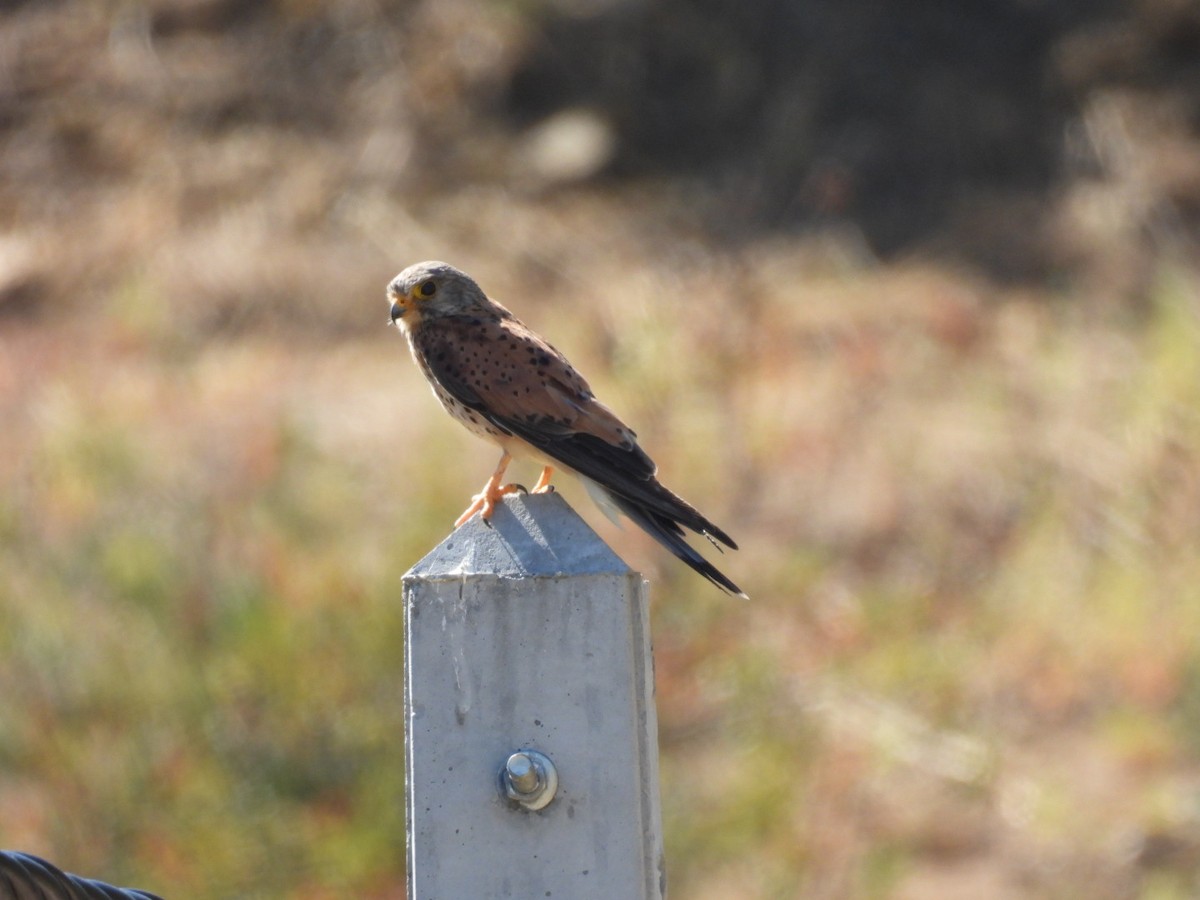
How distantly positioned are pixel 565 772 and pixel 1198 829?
5786mm

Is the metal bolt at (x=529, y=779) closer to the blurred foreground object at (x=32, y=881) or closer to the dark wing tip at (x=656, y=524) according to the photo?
the blurred foreground object at (x=32, y=881)

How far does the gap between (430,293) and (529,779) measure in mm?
1875

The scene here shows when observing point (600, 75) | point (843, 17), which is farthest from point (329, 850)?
point (843, 17)

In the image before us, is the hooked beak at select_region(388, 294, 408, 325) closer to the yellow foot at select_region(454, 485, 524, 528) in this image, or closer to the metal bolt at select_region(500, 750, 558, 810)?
the yellow foot at select_region(454, 485, 524, 528)

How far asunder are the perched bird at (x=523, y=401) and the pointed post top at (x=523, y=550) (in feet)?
1.61

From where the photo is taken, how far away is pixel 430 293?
3578 millimetres

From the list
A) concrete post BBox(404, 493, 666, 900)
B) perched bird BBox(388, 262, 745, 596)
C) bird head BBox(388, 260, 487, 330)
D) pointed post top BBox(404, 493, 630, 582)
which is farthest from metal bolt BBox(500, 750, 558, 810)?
bird head BBox(388, 260, 487, 330)

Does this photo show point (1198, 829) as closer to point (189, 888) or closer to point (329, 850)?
point (329, 850)

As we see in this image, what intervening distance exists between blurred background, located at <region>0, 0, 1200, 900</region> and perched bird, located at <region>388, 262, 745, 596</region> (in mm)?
3151

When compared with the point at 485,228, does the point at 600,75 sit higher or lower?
higher

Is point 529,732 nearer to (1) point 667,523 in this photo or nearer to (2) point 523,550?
(2) point 523,550

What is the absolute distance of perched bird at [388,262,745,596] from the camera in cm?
283

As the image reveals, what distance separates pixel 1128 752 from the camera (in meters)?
7.33

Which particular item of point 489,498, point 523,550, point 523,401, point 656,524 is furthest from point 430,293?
point 523,550
